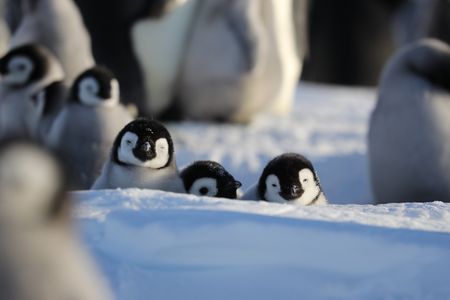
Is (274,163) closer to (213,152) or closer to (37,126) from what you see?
(37,126)

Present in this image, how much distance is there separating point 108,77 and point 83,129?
0.57ft

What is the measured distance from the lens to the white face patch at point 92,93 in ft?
11.8

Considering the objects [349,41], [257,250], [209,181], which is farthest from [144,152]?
[349,41]

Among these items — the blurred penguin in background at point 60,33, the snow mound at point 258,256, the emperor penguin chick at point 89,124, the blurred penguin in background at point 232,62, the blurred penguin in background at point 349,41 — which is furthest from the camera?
the blurred penguin in background at point 349,41

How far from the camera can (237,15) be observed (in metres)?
5.50

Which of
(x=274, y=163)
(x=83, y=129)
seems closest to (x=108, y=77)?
(x=83, y=129)

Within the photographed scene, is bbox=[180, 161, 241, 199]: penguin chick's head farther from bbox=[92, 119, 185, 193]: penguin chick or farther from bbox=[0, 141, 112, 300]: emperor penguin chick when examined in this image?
bbox=[0, 141, 112, 300]: emperor penguin chick

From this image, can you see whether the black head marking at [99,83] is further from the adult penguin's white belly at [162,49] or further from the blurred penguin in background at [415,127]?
the adult penguin's white belly at [162,49]

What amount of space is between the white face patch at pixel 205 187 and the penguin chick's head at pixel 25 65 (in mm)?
1153

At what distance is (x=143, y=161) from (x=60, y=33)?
1568 mm

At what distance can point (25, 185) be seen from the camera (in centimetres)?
146

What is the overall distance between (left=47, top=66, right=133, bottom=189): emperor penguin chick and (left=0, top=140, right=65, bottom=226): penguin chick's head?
2029mm

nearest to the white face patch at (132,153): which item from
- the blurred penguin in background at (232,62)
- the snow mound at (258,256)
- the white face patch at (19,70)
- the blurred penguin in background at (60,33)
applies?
the snow mound at (258,256)

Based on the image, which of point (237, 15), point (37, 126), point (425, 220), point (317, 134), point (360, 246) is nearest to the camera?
point (360, 246)
